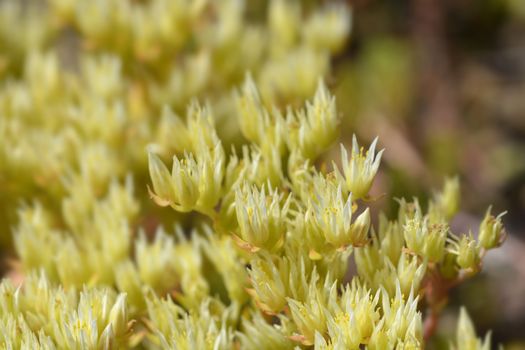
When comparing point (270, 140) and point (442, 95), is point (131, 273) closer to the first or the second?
point (270, 140)

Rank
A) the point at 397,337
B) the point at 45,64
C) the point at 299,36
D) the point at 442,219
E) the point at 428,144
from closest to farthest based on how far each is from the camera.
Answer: the point at 397,337, the point at 442,219, the point at 45,64, the point at 299,36, the point at 428,144

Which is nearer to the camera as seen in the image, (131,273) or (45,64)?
(131,273)

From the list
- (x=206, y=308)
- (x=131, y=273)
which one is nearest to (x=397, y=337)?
(x=206, y=308)

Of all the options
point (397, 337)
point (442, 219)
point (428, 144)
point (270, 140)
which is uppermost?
point (428, 144)

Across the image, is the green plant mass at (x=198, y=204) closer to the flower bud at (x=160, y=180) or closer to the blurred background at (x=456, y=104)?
the flower bud at (x=160, y=180)

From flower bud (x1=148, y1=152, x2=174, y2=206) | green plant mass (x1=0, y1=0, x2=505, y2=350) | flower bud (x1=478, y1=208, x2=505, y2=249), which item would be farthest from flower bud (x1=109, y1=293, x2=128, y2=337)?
flower bud (x1=478, y1=208, x2=505, y2=249)

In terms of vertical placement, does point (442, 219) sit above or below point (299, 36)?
below

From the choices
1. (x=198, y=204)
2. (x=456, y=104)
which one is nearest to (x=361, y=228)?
(x=198, y=204)
